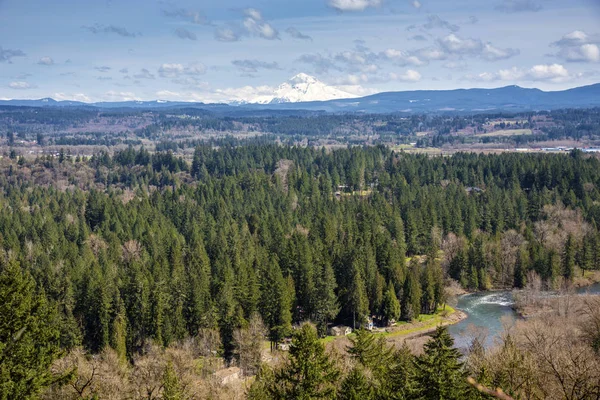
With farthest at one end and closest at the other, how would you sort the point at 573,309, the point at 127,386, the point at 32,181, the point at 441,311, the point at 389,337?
the point at 32,181, the point at 441,311, the point at 389,337, the point at 573,309, the point at 127,386

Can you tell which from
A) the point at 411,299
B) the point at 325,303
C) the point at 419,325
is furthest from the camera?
the point at 411,299

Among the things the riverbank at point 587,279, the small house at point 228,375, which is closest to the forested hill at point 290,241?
the riverbank at point 587,279

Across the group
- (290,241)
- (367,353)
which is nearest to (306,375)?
(367,353)

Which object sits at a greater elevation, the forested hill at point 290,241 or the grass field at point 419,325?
the forested hill at point 290,241

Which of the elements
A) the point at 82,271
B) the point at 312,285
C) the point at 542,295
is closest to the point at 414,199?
the point at 542,295

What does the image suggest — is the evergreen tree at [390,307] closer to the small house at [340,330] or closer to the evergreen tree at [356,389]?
the small house at [340,330]

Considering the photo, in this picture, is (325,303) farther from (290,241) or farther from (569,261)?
(569,261)

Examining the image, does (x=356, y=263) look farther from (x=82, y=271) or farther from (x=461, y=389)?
(x=461, y=389)
